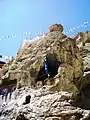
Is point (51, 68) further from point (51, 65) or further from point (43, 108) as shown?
point (43, 108)

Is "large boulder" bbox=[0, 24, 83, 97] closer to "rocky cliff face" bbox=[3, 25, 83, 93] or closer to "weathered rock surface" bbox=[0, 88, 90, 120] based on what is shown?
"rocky cliff face" bbox=[3, 25, 83, 93]

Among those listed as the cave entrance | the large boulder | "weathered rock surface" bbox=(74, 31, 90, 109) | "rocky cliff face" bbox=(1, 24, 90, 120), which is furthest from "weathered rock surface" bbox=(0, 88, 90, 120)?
"weathered rock surface" bbox=(74, 31, 90, 109)

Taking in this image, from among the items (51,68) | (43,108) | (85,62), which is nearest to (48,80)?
(51,68)

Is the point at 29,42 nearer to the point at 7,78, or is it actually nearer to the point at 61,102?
the point at 7,78

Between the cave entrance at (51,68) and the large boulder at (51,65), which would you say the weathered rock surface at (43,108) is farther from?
the cave entrance at (51,68)

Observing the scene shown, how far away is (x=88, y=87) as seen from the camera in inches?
594

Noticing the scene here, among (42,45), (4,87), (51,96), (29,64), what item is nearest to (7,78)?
(4,87)

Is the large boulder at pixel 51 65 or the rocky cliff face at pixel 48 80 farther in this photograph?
the large boulder at pixel 51 65

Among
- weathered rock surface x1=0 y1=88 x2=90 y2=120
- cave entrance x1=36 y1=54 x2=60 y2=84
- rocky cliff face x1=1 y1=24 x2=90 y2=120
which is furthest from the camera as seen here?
cave entrance x1=36 y1=54 x2=60 y2=84

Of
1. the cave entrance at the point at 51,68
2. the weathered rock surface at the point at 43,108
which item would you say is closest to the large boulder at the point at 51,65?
the cave entrance at the point at 51,68

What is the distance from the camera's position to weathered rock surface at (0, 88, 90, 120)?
9.16 metres

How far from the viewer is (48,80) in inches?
452

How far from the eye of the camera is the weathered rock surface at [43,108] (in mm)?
9164

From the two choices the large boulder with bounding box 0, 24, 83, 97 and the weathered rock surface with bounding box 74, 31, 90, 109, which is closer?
the large boulder with bounding box 0, 24, 83, 97
